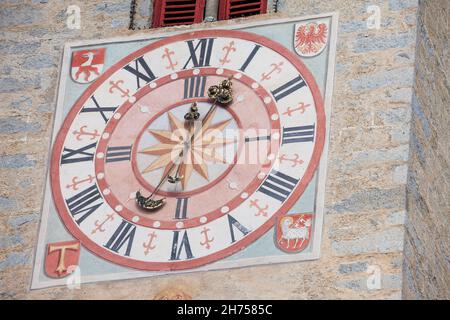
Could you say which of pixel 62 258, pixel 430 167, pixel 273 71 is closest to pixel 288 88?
pixel 273 71

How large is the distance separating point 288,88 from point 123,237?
149 cm

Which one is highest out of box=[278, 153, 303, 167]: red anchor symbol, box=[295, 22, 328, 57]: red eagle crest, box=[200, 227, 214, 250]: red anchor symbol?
box=[295, 22, 328, 57]: red eagle crest

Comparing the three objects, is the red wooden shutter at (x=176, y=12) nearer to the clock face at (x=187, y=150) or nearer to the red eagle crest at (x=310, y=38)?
the clock face at (x=187, y=150)

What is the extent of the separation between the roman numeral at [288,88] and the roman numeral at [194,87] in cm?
51

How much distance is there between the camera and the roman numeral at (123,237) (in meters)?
16.0

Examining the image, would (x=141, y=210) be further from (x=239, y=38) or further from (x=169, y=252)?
(x=239, y=38)

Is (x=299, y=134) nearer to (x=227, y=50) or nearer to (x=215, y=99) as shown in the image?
(x=215, y=99)

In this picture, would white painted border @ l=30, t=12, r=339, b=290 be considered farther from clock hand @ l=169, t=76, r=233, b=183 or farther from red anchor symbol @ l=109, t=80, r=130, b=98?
clock hand @ l=169, t=76, r=233, b=183

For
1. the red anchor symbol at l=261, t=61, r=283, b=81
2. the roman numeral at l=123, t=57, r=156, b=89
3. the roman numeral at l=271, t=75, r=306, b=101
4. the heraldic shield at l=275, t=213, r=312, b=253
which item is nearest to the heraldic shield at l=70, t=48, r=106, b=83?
the roman numeral at l=123, t=57, r=156, b=89

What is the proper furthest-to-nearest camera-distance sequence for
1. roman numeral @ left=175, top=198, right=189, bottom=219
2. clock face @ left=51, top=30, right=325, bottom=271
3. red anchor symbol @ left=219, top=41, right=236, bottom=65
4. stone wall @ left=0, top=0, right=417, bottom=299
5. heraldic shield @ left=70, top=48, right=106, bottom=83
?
heraldic shield @ left=70, top=48, right=106, bottom=83, red anchor symbol @ left=219, top=41, right=236, bottom=65, roman numeral @ left=175, top=198, right=189, bottom=219, clock face @ left=51, top=30, right=325, bottom=271, stone wall @ left=0, top=0, right=417, bottom=299

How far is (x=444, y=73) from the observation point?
1702cm

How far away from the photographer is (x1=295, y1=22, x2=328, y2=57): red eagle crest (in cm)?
1666

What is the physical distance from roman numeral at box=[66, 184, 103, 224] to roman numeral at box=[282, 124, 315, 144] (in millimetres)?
1258

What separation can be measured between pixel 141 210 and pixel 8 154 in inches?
44.9
